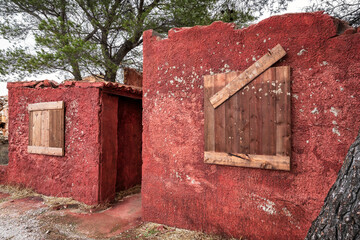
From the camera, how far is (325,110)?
93.1 inches

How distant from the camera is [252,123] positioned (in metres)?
2.66

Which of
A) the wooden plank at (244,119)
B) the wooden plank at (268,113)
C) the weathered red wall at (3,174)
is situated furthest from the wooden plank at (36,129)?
the wooden plank at (268,113)

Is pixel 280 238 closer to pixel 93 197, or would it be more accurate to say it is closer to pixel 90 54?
pixel 93 197

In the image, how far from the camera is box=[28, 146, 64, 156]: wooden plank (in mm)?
4316

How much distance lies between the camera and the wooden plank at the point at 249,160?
2482 millimetres

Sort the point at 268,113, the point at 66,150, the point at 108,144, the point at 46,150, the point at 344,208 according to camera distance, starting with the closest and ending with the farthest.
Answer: the point at 344,208, the point at 268,113, the point at 108,144, the point at 66,150, the point at 46,150

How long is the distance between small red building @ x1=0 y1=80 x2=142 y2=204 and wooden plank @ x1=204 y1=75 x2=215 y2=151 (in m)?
2.05

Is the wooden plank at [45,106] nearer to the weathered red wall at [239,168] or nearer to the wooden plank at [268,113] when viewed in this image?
the weathered red wall at [239,168]

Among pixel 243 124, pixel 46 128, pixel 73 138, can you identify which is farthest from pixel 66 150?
pixel 243 124

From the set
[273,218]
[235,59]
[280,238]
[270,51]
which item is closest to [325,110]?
[270,51]

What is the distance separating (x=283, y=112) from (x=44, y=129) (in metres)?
4.61

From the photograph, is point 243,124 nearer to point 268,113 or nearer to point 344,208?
point 268,113

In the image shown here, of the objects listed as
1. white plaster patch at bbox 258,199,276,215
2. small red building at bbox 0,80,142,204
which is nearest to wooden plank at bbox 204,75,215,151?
white plaster patch at bbox 258,199,276,215

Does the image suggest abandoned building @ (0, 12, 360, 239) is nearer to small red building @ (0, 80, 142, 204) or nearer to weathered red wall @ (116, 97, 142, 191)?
small red building @ (0, 80, 142, 204)
